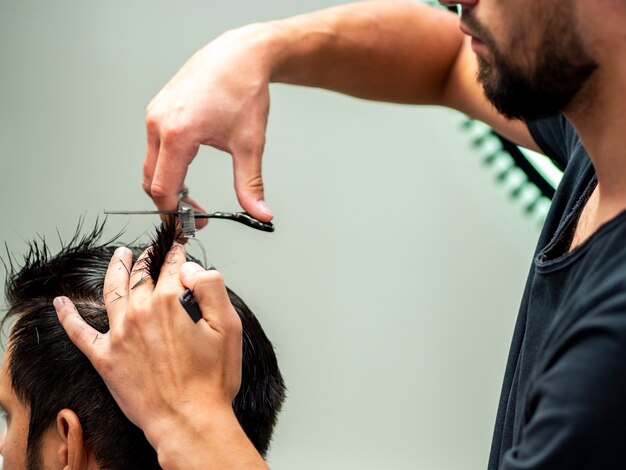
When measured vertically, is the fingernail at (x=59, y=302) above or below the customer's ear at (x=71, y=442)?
above

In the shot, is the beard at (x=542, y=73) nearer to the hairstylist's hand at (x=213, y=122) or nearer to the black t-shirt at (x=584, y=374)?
the black t-shirt at (x=584, y=374)

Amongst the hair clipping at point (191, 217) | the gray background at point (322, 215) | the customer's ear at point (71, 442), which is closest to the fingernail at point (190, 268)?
the hair clipping at point (191, 217)

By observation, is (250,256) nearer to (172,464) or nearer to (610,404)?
A: (172,464)

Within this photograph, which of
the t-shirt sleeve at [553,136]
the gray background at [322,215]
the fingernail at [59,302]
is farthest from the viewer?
the gray background at [322,215]

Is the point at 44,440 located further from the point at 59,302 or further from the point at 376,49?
the point at 376,49

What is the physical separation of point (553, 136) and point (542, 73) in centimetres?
51

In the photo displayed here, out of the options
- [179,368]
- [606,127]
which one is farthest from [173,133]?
[606,127]

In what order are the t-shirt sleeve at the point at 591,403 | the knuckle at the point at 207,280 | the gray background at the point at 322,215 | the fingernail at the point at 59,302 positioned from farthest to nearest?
the gray background at the point at 322,215
the fingernail at the point at 59,302
the knuckle at the point at 207,280
the t-shirt sleeve at the point at 591,403

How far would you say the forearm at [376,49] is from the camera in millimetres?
1432

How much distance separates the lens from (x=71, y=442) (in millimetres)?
1155

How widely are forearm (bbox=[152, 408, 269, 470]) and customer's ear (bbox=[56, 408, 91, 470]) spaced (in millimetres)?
187

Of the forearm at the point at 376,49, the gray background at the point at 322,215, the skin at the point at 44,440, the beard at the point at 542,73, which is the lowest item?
the gray background at the point at 322,215

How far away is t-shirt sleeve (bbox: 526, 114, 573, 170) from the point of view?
1383mm

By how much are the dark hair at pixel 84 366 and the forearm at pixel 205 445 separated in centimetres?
17
